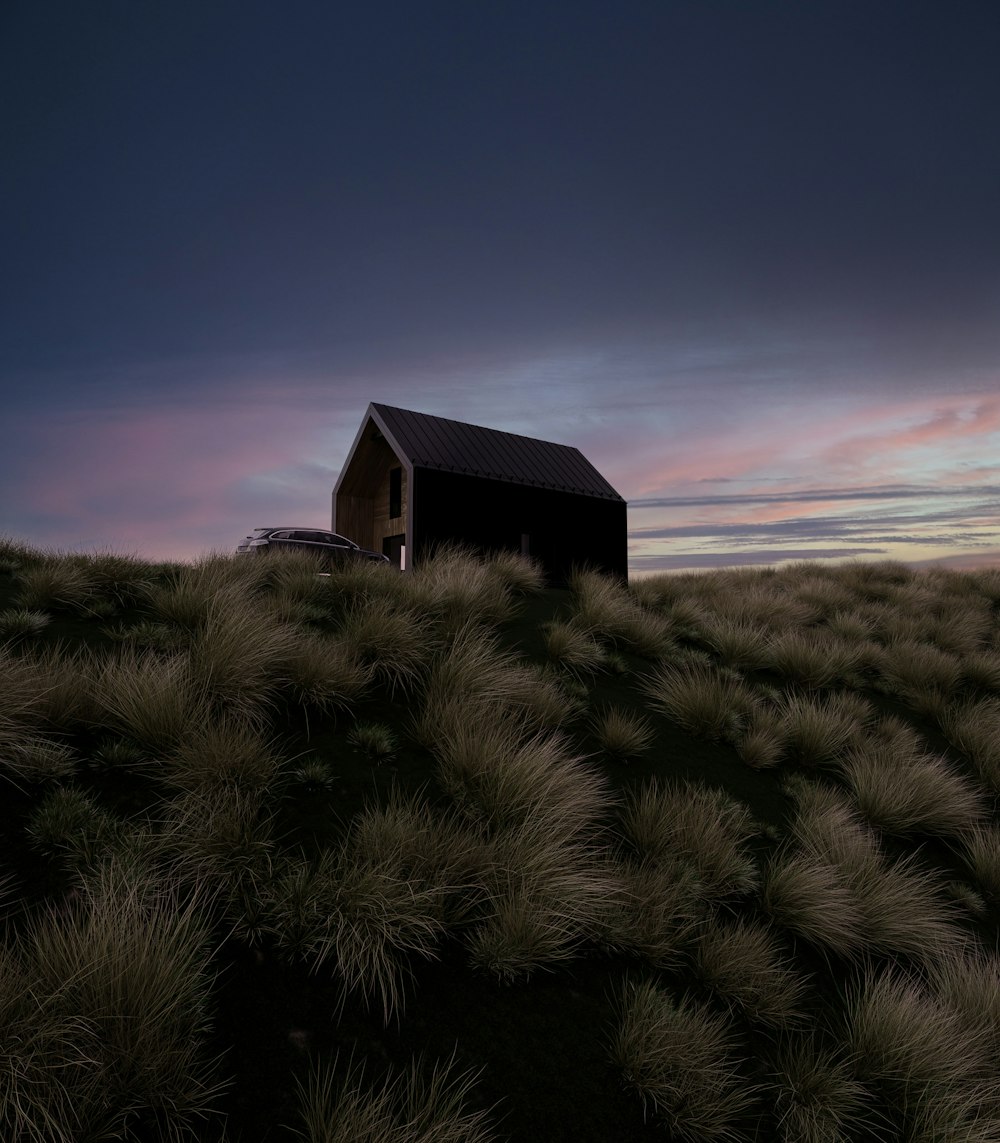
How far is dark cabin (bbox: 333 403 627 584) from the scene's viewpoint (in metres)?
23.1

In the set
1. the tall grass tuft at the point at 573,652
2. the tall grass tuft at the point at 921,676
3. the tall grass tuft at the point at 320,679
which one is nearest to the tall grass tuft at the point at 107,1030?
the tall grass tuft at the point at 320,679

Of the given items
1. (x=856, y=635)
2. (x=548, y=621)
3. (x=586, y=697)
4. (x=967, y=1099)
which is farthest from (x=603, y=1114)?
(x=856, y=635)

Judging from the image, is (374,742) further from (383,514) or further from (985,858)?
(383,514)

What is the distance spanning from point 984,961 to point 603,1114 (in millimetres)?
3482

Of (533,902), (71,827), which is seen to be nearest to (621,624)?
(533,902)

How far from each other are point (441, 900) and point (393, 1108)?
990 millimetres

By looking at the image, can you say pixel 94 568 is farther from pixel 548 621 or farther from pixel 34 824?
pixel 548 621

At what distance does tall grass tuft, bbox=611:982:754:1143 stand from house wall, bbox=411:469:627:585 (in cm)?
1875

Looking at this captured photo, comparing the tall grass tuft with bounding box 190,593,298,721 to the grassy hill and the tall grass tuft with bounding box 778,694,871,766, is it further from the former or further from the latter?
the tall grass tuft with bounding box 778,694,871,766

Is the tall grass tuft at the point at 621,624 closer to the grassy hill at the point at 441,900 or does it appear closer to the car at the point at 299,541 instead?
the grassy hill at the point at 441,900

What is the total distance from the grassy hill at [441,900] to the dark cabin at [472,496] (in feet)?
50.5

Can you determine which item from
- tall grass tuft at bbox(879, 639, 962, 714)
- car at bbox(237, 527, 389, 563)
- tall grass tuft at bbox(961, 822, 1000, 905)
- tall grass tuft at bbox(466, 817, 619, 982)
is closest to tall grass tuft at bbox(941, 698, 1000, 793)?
tall grass tuft at bbox(879, 639, 962, 714)

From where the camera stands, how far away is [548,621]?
995 cm

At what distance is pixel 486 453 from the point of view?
25.7 m
